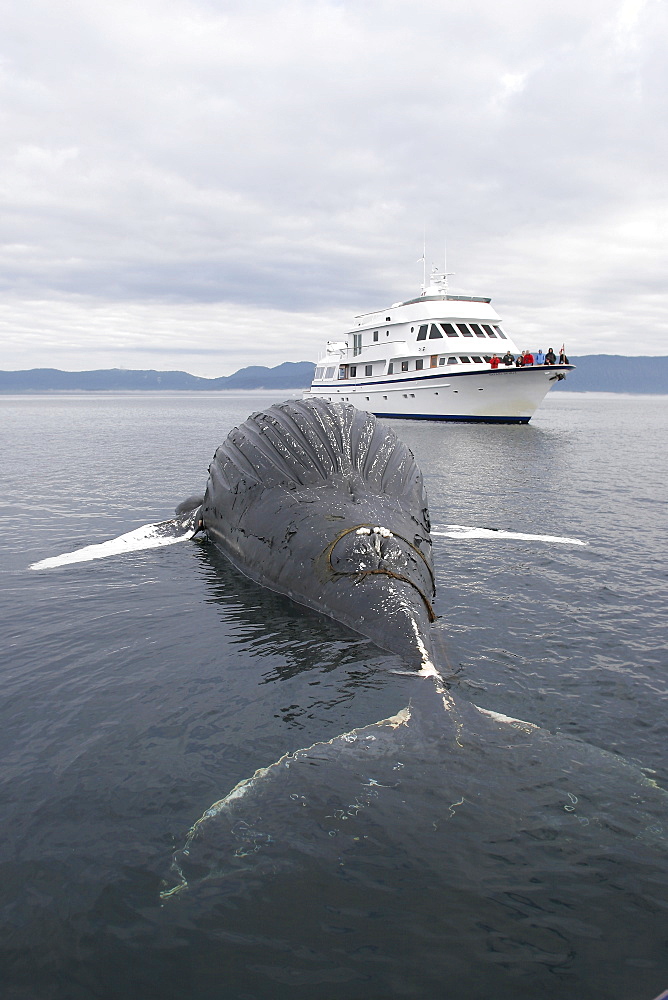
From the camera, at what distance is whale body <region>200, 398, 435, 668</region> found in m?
6.57

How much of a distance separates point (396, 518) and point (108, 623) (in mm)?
3574

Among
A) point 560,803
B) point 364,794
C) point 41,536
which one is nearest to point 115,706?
point 364,794

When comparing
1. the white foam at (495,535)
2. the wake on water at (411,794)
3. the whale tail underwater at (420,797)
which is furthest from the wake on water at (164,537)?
the wake on water at (411,794)

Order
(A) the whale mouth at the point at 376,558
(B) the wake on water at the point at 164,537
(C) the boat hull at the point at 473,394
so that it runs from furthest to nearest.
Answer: (C) the boat hull at the point at 473,394, (B) the wake on water at the point at 164,537, (A) the whale mouth at the point at 376,558

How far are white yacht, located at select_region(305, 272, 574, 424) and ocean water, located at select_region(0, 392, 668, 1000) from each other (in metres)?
34.2

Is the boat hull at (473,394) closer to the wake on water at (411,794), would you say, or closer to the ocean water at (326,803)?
the ocean water at (326,803)

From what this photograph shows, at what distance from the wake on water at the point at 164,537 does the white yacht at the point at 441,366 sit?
29.0 metres

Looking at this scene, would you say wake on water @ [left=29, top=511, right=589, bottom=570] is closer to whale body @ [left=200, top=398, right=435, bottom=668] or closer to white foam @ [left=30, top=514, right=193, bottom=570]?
white foam @ [left=30, top=514, right=193, bottom=570]

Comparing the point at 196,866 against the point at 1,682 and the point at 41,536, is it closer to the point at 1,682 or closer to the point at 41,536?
the point at 1,682

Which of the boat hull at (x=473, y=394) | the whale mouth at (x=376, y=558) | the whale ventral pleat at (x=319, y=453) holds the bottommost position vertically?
the whale mouth at (x=376, y=558)

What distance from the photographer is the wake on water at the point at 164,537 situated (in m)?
10.4

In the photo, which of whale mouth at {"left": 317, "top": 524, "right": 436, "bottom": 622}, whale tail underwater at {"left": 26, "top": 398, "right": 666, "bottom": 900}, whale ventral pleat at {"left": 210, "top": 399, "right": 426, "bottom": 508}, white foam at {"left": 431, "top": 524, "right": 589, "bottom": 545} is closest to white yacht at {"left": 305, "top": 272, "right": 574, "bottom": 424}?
white foam at {"left": 431, "top": 524, "right": 589, "bottom": 545}

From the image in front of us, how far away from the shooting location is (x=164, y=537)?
11.3 m

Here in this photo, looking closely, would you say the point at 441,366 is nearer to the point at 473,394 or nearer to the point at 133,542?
the point at 473,394
